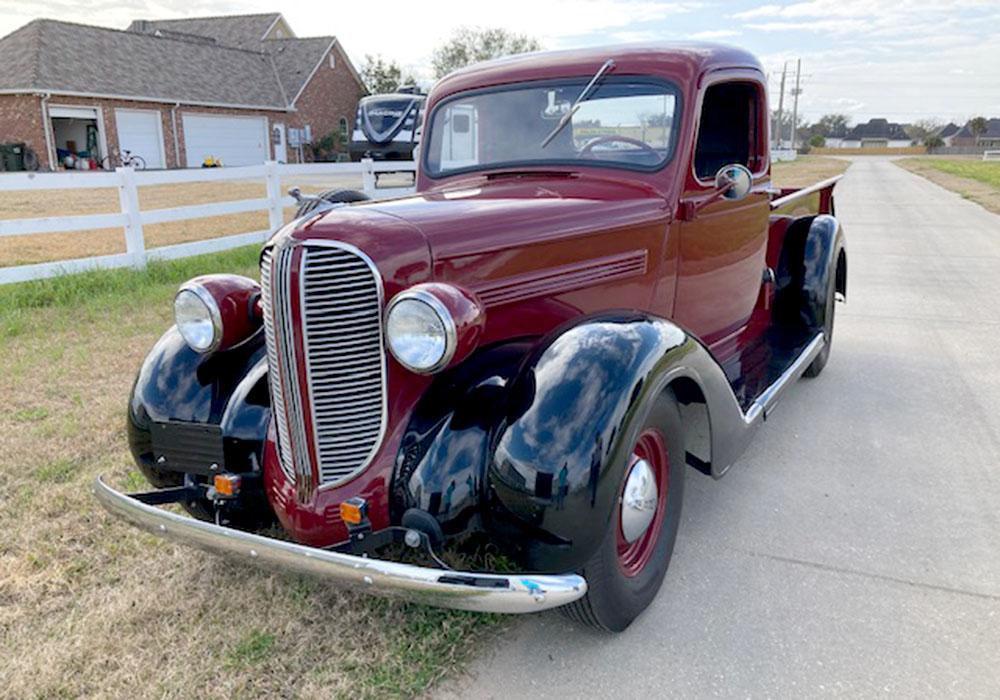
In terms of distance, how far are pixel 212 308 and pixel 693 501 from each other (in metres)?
2.24

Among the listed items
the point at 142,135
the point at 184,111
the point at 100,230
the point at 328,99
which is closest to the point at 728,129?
the point at 100,230

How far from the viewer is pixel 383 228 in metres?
2.35

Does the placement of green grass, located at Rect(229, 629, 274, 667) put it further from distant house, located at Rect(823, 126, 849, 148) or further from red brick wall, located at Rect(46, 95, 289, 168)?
distant house, located at Rect(823, 126, 849, 148)

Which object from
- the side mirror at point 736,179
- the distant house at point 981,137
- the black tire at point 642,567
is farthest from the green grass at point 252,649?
the distant house at point 981,137

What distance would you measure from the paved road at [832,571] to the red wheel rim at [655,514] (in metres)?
0.20

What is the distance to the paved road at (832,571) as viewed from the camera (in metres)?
2.32

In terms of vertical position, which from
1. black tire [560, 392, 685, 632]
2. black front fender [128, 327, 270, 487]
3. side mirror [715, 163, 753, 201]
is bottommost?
black tire [560, 392, 685, 632]

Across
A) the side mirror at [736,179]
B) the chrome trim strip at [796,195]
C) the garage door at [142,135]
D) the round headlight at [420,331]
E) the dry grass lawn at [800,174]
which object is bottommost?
the dry grass lawn at [800,174]

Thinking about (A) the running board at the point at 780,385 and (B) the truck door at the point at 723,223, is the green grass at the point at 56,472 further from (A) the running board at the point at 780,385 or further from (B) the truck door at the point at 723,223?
(A) the running board at the point at 780,385

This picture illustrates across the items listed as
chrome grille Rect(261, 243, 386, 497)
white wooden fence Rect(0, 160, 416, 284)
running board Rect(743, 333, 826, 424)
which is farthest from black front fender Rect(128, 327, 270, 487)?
white wooden fence Rect(0, 160, 416, 284)

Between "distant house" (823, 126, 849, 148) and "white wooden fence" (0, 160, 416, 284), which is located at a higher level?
"distant house" (823, 126, 849, 148)

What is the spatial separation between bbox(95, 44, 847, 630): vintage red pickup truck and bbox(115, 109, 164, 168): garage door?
28196 mm

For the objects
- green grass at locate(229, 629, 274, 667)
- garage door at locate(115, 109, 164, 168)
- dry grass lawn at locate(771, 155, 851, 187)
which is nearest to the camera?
green grass at locate(229, 629, 274, 667)

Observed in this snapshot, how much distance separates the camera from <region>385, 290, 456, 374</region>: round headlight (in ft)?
7.12
